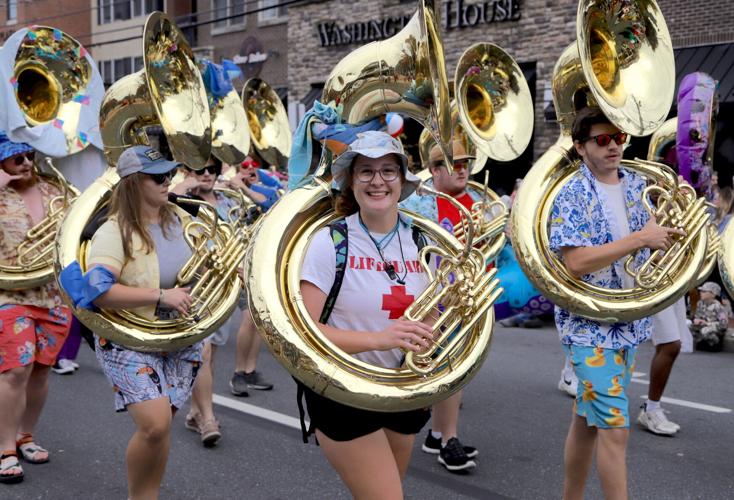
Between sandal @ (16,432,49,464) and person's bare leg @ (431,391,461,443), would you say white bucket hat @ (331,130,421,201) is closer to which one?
person's bare leg @ (431,391,461,443)

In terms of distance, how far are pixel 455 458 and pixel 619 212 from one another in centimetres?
164

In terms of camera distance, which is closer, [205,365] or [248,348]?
[205,365]

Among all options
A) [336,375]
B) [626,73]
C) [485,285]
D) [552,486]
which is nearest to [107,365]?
[336,375]

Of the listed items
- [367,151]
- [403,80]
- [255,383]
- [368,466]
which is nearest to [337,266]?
[367,151]

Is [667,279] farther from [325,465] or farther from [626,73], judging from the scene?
[325,465]

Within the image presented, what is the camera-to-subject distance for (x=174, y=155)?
4047mm

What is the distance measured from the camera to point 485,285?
279 centimetres

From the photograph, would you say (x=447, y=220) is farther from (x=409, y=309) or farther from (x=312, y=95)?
(x=312, y=95)

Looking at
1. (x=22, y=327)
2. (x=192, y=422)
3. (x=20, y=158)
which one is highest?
(x=20, y=158)

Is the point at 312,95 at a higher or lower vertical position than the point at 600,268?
lower

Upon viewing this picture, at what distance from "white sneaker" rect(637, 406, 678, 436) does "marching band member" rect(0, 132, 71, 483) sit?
3.33 metres

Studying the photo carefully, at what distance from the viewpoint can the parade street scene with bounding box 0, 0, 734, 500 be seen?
9.12ft

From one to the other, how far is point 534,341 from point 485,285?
19.5 ft

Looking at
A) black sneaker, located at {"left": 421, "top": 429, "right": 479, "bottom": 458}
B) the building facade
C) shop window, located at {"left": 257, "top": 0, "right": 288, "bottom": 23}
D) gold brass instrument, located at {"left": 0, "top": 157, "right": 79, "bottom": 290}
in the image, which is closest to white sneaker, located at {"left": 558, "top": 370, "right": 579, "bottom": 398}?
black sneaker, located at {"left": 421, "top": 429, "right": 479, "bottom": 458}
